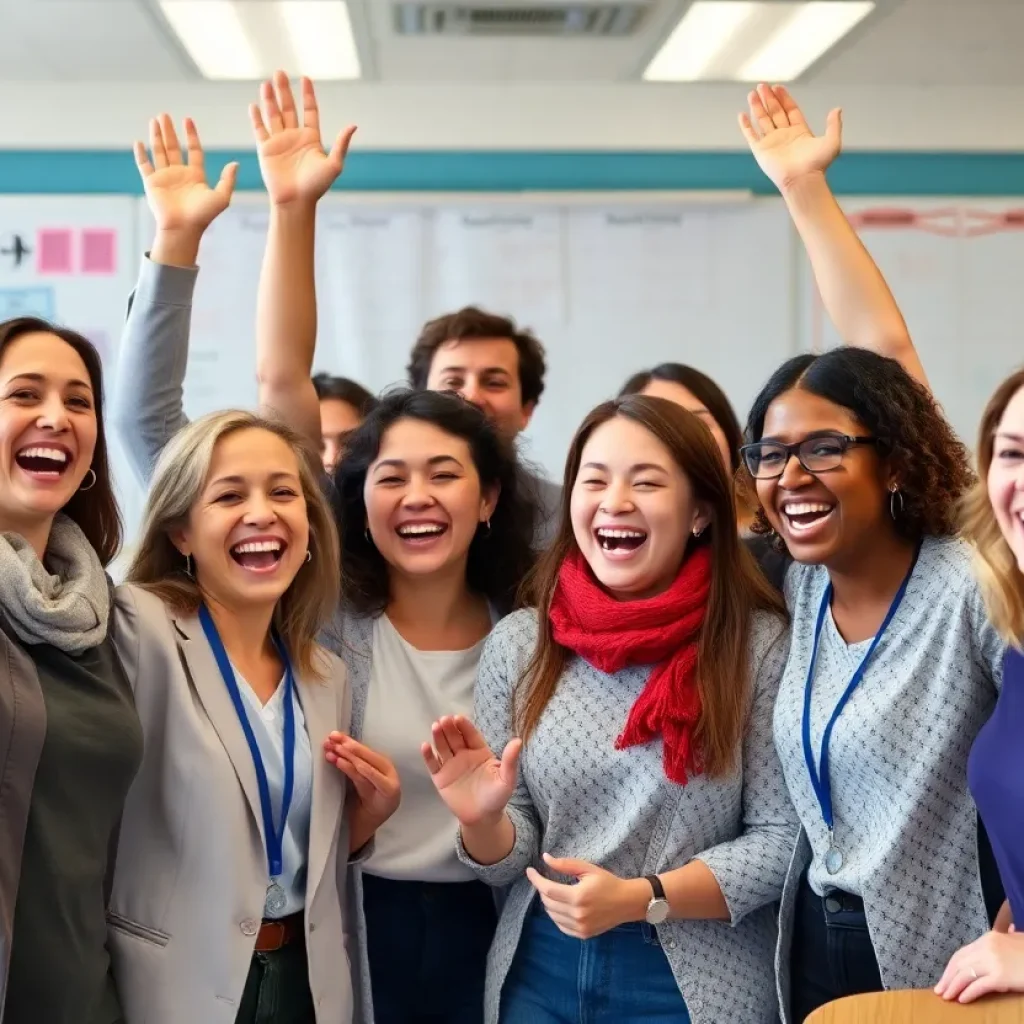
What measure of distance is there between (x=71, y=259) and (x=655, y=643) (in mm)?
3563

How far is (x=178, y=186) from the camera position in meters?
2.37

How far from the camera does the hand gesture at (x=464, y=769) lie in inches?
70.1

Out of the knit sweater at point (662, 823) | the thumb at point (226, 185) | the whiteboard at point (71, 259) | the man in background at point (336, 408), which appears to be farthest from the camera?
the whiteboard at point (71, 259)

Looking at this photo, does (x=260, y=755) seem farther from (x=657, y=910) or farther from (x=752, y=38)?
(x=752, y=38)

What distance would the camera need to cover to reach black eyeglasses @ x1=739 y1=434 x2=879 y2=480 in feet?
6.00

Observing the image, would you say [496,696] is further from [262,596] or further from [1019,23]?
[1019,23]

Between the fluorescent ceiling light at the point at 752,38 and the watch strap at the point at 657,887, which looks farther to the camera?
the fluorescent ceiling light at the point at 752,38

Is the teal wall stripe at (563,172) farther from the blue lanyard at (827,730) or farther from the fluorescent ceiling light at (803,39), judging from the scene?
the blue lanyard at (827,730)

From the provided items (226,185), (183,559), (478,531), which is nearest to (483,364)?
(478,531)

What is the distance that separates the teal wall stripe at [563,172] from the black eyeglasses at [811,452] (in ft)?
9.81

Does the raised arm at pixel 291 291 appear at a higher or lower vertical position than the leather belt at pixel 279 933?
higher

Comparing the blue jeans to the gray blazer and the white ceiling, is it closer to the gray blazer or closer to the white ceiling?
the gray blazer

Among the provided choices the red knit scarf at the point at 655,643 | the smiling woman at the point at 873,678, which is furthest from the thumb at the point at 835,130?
the red knit scarf at the point at 655,643

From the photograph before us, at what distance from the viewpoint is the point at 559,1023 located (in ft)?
5.84
